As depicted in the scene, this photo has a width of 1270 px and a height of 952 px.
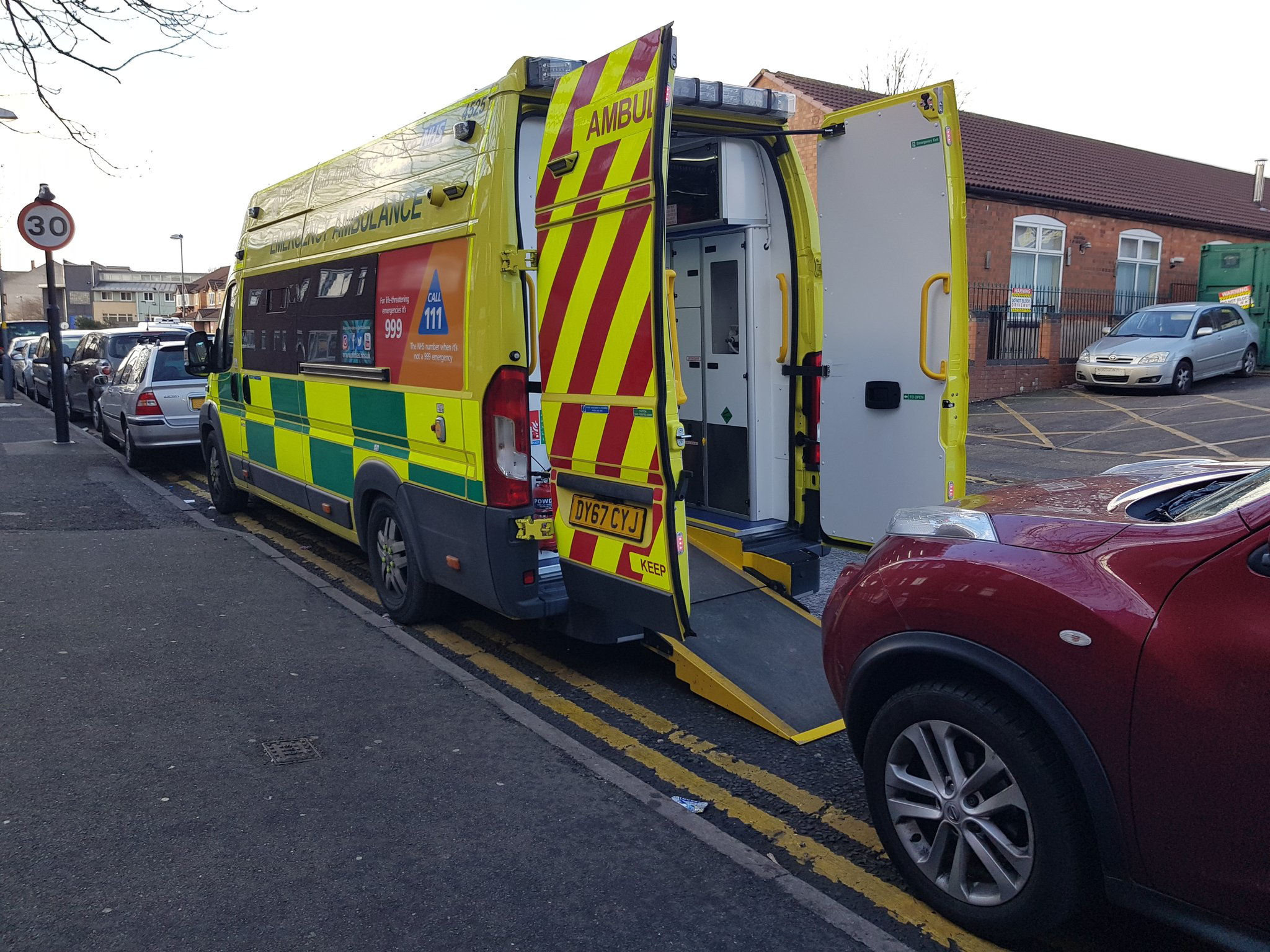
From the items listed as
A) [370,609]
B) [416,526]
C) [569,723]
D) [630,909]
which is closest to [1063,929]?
[630,909]

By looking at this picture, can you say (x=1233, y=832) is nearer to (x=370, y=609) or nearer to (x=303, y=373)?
(x=370, y=609)

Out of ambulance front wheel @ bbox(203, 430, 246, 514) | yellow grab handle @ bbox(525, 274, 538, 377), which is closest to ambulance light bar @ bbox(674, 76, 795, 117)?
yellow grab handle @ bbox(525, 274, 538, 377)

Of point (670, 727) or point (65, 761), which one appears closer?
point (65, 761)

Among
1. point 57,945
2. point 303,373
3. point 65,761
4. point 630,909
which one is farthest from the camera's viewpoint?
point 303,373

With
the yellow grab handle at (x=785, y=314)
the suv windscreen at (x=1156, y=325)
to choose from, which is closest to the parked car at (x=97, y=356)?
the yellow grab handle at (x=785, y=314)

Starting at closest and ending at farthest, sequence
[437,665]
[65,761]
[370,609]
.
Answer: [65,761] → [437,665] → [370,609]

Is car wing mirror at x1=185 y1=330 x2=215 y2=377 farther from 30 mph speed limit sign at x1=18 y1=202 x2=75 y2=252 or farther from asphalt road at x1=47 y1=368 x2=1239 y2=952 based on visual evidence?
30 mph speed limit sign at x1=18 y1=202 x2=75 y2=252

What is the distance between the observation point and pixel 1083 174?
73.7 feet

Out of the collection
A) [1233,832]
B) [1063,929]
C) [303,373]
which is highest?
[303,373]

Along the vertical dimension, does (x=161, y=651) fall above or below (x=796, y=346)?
→ below

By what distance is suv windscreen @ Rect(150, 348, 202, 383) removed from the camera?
11.3 meters

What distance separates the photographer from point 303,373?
22.4 feet

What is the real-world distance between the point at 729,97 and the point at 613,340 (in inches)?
62.6

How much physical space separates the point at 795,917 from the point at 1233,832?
4.18 feet
